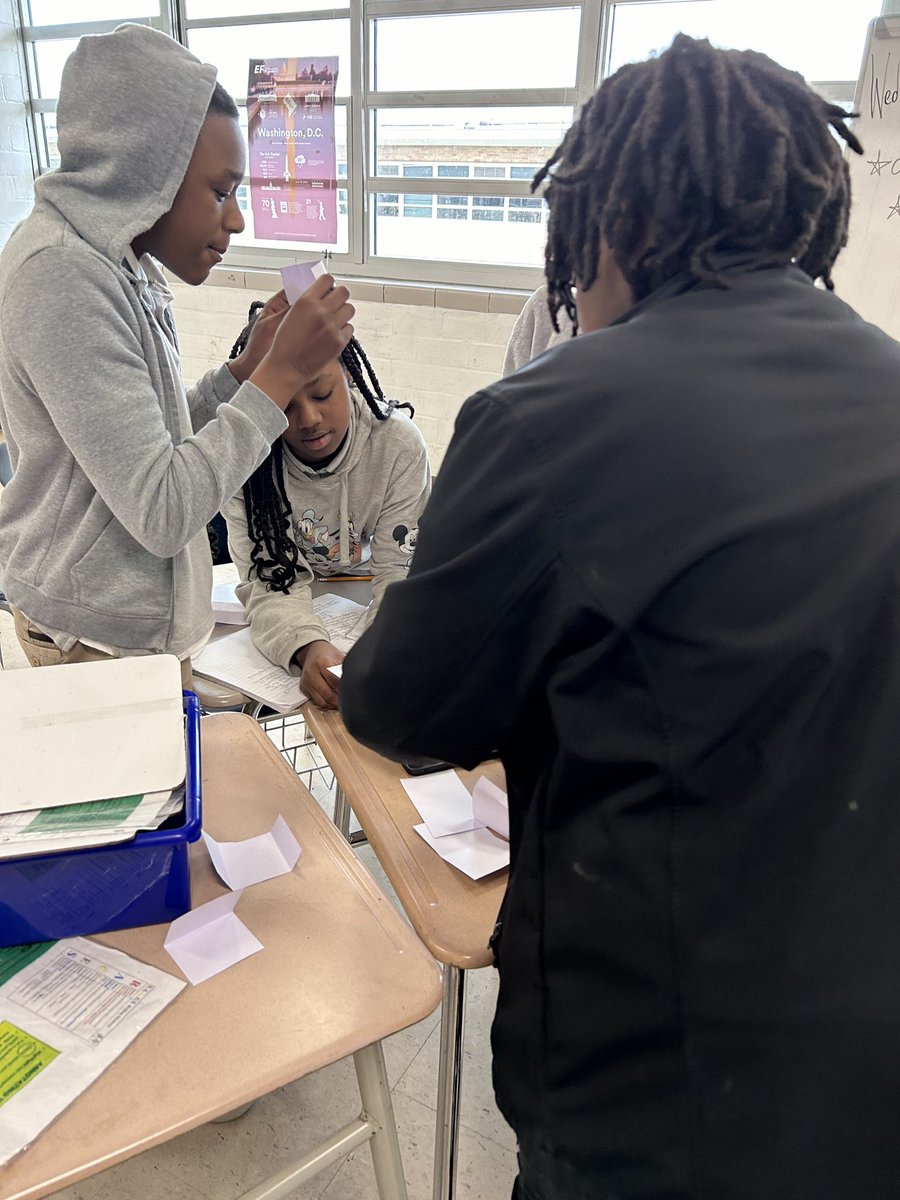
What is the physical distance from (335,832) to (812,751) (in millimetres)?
589

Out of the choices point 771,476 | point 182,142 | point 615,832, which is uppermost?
point 182,142

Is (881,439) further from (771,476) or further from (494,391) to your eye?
(494,391)

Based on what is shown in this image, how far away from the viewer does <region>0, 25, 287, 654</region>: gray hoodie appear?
904mm

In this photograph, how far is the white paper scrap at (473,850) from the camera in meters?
0.86

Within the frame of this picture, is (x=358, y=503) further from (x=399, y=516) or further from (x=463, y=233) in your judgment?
(x=463, y=233)

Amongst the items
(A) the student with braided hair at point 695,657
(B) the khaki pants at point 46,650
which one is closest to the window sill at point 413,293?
(B) the khaki pants at point 46,650

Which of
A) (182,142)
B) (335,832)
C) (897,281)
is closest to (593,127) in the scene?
(182,142)

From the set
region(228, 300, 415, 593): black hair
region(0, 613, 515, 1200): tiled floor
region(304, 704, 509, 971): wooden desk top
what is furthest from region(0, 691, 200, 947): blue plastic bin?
region(228, 300, 415, 593): black hair

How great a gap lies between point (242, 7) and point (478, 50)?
121 centimetres

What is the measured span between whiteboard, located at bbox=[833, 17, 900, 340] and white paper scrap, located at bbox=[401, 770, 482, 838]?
66.4 inches

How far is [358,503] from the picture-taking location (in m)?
1.55

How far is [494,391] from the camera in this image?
1.69 ft

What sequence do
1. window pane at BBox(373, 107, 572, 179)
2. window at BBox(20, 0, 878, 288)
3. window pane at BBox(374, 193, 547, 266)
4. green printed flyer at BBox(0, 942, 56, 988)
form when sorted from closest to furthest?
green printed flyer at BBox(0, 942, 56, 988) < window at BBox(20, 0, 878, 288) < window pane at BBox(373, 107, 572, 179) < window pane at BBox(374, 193, 547, 266)

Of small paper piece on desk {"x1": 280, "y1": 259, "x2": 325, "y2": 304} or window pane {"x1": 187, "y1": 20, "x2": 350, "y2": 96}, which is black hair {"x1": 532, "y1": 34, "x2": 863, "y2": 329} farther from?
window pane {"x1": 187, "y1": 20, "x2": 350, "y2": 96}
